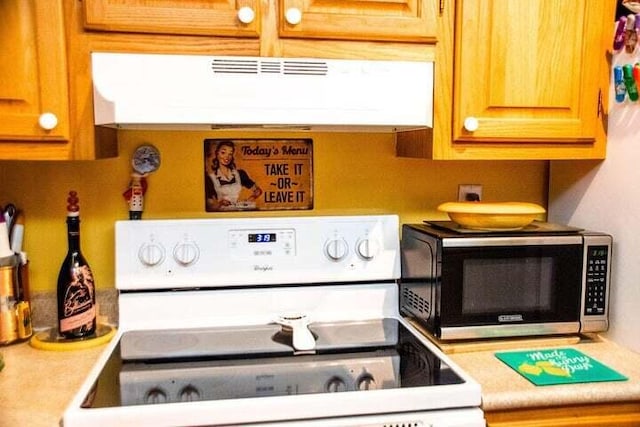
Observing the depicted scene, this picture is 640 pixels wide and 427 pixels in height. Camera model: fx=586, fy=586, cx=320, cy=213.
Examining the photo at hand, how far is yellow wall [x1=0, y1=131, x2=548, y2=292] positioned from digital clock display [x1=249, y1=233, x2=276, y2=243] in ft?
0.38

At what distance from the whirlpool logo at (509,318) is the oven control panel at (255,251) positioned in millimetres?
319

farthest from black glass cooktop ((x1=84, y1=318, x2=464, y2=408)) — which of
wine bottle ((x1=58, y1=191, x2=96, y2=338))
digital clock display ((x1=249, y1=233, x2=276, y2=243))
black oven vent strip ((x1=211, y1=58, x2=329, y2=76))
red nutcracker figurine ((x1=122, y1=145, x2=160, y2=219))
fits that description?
black oven vent strip ((x1=211, y1=58, x2=329, y2=76))

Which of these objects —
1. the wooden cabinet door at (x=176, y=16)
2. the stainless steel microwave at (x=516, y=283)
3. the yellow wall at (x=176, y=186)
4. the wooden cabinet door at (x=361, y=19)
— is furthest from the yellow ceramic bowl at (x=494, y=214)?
the wooden cabinet door at (x=176, y=16)

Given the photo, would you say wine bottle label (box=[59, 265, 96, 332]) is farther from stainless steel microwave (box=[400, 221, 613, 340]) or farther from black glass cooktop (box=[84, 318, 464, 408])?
stainless steel microwave (box=[400, 221, 613, 340])

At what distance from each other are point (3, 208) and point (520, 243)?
1.31 m

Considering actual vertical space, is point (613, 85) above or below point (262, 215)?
above

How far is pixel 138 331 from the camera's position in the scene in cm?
153

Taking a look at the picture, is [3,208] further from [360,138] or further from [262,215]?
[360,138]

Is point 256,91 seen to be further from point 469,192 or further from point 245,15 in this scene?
point 469,192

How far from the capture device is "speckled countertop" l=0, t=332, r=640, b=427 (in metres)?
1.10

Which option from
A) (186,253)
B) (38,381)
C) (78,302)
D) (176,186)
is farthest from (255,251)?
(38,381)

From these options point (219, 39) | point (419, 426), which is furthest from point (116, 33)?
point (419, 426)

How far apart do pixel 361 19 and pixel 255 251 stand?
25.9 inches

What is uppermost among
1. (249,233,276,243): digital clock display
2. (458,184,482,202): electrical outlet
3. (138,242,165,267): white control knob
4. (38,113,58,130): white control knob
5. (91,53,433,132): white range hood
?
(91,53,433,132): white range hood
